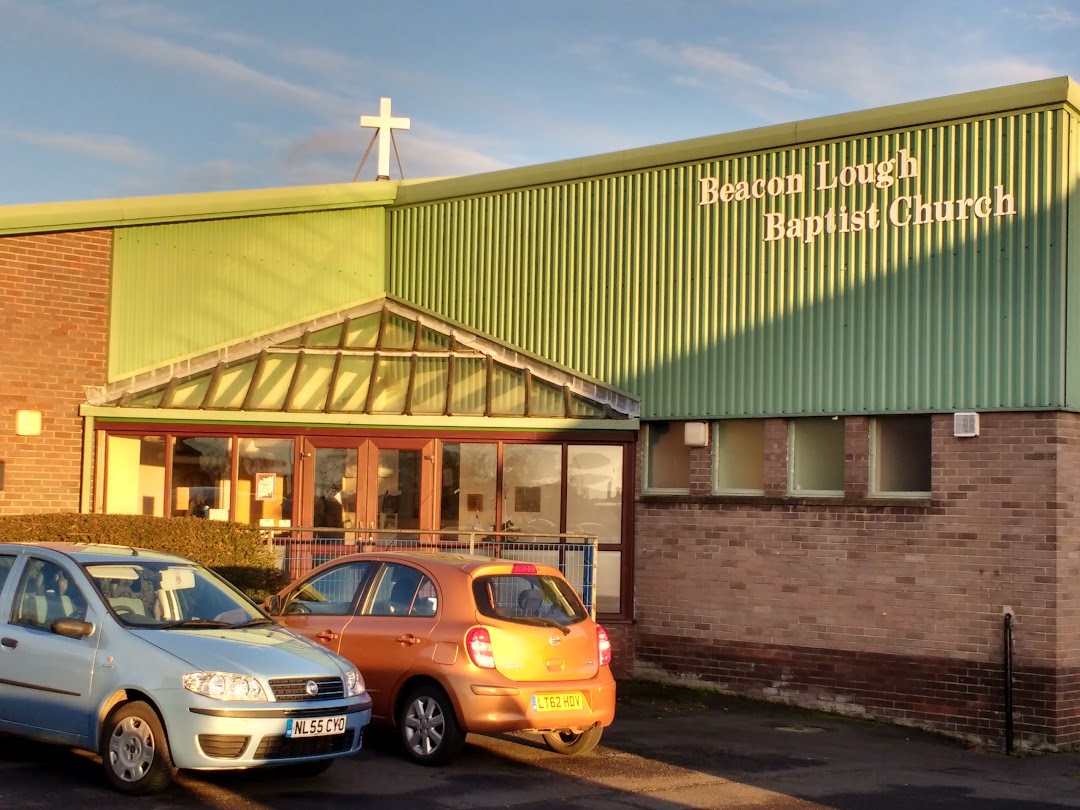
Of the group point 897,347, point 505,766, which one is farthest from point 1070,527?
point 505,766

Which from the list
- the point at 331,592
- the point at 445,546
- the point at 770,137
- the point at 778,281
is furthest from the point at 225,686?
the point at 770,137

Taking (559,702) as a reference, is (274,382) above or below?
above

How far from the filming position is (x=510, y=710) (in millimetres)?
10492

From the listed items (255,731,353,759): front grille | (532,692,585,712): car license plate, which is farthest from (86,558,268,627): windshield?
(532,692,585,712): car license plate

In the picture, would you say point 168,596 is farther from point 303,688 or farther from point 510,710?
point 510,710

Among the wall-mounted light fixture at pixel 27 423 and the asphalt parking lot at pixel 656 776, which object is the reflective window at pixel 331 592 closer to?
the asphalt parking lot at pixel 656 776

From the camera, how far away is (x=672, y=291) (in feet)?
56.0

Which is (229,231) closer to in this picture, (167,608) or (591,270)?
(591,270)

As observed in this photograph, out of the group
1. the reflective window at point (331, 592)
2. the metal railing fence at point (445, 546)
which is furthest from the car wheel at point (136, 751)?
A: the metal railing fence at point (445, 546)

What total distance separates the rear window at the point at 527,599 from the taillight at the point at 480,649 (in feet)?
0.73

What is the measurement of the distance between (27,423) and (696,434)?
8.31 meters

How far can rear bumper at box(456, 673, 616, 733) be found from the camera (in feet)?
34.2

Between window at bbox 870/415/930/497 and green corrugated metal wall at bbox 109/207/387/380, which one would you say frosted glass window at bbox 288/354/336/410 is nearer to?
green corrugated metal wall at bbox 109/207/387/380

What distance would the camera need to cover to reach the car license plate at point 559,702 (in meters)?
10.6
